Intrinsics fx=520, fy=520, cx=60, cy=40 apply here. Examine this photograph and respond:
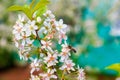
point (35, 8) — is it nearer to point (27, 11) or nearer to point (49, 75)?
point (27, 11)

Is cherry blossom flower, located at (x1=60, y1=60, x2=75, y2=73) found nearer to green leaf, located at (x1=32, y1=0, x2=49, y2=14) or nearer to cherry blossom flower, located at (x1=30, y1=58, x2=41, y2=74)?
cherry blossom flower, located at (x1=30, y1=58, x2=41, y2=74)

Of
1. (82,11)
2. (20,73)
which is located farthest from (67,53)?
(20,73)

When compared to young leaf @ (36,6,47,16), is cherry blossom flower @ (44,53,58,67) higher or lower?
lower

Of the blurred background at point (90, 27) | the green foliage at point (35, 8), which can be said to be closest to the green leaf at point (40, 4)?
the green foliage at point (35, 8)

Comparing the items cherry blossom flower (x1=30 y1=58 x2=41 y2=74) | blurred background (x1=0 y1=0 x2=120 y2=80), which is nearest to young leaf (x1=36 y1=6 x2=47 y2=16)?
cherry blossom flower (x1=30 y1=58 x2=41 y2=74)

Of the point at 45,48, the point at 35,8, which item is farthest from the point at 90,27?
the point at 45,48

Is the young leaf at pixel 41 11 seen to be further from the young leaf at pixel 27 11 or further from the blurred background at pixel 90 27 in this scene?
the blurred background at pixel 90 27

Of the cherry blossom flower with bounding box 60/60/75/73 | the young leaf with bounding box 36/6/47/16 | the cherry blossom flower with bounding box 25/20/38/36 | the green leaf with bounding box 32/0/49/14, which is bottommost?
the cherry blossom flower with bounding box 60/60/75/73
